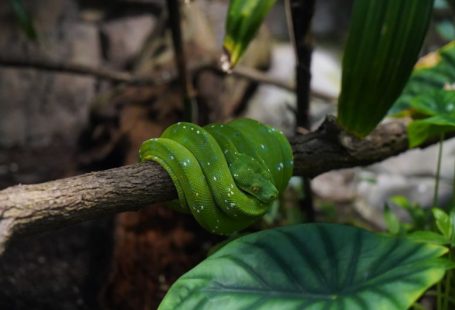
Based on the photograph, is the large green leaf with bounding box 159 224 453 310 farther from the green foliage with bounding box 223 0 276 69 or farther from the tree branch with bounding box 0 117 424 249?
the green foliage with bounding box 223 0 276 69

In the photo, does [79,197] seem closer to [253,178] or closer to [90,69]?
[253,178]

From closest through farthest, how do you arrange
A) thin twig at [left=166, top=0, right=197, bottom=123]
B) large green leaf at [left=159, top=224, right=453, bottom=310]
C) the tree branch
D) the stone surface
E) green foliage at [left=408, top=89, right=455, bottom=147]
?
1. large green leaf at [left=159, top=224, right=453, bottom=310]
2. the tree branch
3. green foliage at [left=408, top=89, right=455, bottom=147]
4. thin twig at [left=166, top=0, right=197, bottom=123]
5. the stone surface

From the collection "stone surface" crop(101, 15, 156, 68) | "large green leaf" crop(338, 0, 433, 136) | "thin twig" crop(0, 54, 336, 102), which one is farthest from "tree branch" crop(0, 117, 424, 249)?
"stone surface" crop(101, 15, 156, 68)

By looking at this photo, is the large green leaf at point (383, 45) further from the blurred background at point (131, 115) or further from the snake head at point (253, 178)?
the blurred background at point (131, 115)

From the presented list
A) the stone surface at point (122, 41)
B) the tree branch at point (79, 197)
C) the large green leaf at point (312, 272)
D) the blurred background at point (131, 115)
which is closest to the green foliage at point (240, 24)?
the tree branch at point (79, 197)

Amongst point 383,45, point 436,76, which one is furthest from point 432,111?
point 436,76

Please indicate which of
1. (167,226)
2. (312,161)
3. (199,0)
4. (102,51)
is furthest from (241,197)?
(102,51)
